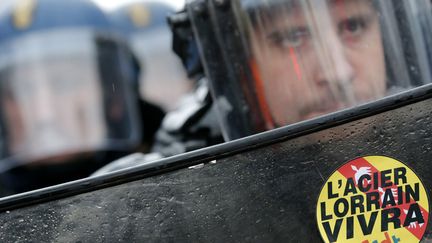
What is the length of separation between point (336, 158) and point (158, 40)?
2.33 metres

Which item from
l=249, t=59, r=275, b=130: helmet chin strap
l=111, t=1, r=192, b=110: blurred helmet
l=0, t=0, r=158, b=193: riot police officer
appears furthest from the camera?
l=111, t=1, r=192, b=110: blurred helmet

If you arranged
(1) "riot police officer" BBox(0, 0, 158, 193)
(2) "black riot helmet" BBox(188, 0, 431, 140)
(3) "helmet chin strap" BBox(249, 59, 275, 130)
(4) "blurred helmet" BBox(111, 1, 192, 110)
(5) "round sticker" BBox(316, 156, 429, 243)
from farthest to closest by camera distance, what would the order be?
(4) "blurred helmet" BBox(111, 1, 192, 110)
(1) "riot police officer" BBox(0, 0, 158, 193)
(3) "helmet chin strap" BBox(249, 59, 275, 130)
(2) "black riot helmet" BBox(188, 0, 431, 140)
(5) "round sticker" BBox(316, 156, 429, 243)

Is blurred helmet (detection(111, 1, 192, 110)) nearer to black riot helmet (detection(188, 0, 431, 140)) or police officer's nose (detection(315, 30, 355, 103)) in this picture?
black riot helmet (detection(188, 0, 431, 140))

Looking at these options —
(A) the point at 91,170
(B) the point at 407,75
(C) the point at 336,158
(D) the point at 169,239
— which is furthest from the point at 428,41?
(A) the point at 91,170

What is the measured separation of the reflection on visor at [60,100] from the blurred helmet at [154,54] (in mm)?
277

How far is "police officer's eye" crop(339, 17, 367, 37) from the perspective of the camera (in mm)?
1534

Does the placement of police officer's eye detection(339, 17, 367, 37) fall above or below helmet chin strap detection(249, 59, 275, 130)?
above

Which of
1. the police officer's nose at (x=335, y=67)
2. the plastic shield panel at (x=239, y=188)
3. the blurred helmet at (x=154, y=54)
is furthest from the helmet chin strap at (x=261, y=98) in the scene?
the blurred helmet at (x=154, y=54)

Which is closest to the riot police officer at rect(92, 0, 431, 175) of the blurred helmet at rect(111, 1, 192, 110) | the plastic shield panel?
the plastic shield panel

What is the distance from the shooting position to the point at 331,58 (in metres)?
1.54

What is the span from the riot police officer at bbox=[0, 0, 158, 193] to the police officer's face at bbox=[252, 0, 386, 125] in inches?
54.5

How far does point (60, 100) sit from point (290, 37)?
1.50m

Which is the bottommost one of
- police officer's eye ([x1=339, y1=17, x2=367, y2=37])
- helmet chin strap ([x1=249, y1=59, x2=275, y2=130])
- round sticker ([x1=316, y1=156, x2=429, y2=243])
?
round sticker ([x1=316, y1=156, x2=429, y2=243])

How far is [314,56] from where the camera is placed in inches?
60.9
